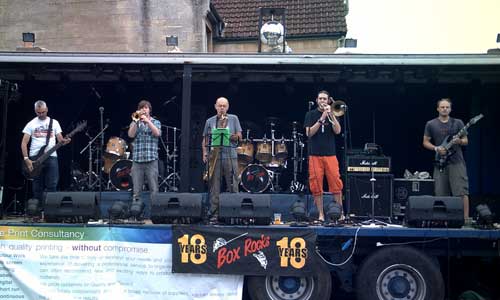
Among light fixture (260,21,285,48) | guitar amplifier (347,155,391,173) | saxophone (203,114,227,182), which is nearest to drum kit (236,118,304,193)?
light fixture (260,21,285,48)

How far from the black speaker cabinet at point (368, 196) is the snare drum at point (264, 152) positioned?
2.23 meters

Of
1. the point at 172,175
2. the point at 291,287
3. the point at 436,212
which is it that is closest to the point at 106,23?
the point at 172,175

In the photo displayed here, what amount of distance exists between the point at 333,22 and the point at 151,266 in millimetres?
13046

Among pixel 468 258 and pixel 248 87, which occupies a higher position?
pixel 248 87

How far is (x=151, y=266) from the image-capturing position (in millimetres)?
5547

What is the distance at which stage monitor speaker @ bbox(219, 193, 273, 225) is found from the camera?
18.8 ft

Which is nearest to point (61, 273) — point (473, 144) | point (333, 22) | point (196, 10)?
point (473, 144)

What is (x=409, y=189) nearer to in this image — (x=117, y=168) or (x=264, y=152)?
(x=264, y=152)

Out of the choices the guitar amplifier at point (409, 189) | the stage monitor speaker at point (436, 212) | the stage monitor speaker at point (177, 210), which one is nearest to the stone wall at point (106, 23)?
the guitar amplifier at point (409, 189)

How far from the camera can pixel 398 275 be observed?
5.62 metres

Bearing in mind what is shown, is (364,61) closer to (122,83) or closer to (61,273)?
(122,83)

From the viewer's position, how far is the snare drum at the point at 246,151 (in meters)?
9.25

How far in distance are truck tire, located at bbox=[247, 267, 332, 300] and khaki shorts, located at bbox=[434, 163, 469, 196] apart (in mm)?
2041

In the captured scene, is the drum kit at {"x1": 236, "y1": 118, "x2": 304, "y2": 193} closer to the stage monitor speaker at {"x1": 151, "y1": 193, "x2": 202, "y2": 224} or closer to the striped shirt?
the striped shirt
